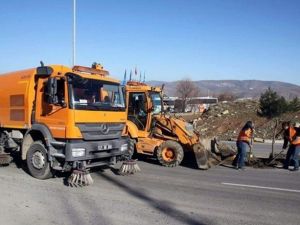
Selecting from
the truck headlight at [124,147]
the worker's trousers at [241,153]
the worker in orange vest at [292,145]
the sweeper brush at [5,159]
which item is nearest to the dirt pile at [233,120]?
the worker in orange vest at [292,145]

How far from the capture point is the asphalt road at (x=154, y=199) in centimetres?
693

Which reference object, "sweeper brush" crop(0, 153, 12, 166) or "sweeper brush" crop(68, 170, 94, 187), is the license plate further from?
"sweeper brush" crop(0, 153, 12, 166)

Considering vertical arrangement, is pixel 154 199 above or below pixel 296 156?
below

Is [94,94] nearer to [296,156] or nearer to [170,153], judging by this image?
[170,153]

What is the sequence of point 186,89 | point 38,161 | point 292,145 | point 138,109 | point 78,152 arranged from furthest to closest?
point 186,89
point 138,109
point 292,145
point 38,161
point 78,152

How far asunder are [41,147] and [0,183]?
124cm

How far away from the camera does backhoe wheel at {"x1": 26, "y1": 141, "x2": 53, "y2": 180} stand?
990cm

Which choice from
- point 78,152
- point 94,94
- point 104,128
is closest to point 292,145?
point 104,128

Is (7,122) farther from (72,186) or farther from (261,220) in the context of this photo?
(261,220)

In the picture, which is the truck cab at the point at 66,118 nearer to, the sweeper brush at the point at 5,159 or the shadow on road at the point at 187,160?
the sweeper brush at the point at 5,159

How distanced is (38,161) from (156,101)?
468cm

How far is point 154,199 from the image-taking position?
828cm

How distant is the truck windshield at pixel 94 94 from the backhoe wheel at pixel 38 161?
59.9 inches

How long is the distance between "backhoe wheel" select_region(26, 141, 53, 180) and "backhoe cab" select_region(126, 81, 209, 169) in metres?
3.17
